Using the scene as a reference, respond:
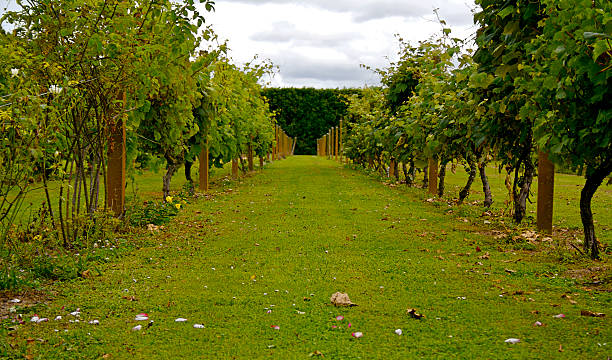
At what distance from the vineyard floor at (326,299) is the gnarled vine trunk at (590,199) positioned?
6.6 inches

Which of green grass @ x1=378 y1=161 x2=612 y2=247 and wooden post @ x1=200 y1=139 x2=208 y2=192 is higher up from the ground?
wooden post @ x1=200 y1=139 x2=208 y2=192

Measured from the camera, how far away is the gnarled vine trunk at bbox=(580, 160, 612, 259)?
3904 millimetres

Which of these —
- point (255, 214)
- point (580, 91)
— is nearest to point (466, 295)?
point (580, 91)

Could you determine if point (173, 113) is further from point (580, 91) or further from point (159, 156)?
point (580, 91)

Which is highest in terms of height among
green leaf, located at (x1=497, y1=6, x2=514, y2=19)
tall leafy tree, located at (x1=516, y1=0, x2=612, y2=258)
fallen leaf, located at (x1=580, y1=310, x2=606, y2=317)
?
green leaf, located at (x1=497, y1=6, x2=514, y2=19)

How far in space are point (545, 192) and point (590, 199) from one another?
1.21 meters

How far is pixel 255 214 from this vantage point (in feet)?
23.2

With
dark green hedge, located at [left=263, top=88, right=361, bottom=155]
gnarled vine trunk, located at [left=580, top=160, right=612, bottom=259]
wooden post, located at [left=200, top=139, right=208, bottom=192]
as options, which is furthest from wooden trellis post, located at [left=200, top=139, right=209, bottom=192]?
dark green hedge, located at [left=263, top=88, right=361, bottom=155]

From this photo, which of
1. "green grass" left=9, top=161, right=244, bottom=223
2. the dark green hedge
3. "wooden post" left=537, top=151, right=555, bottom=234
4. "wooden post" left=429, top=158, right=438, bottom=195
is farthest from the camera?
the dark green hedge

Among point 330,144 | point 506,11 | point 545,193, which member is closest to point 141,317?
point 506,11

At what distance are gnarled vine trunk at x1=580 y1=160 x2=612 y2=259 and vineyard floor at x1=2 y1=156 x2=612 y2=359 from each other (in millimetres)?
168

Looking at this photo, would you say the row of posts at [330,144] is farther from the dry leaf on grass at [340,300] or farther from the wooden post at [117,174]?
the dry leaf on grass at [340,300]

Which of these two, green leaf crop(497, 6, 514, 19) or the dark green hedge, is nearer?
green leaf crop(497, 6, 514, 19)

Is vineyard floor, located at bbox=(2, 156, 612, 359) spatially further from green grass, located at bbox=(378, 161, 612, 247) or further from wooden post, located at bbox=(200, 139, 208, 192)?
wooden post, located at bbox=(200, 139, 208, 192)
